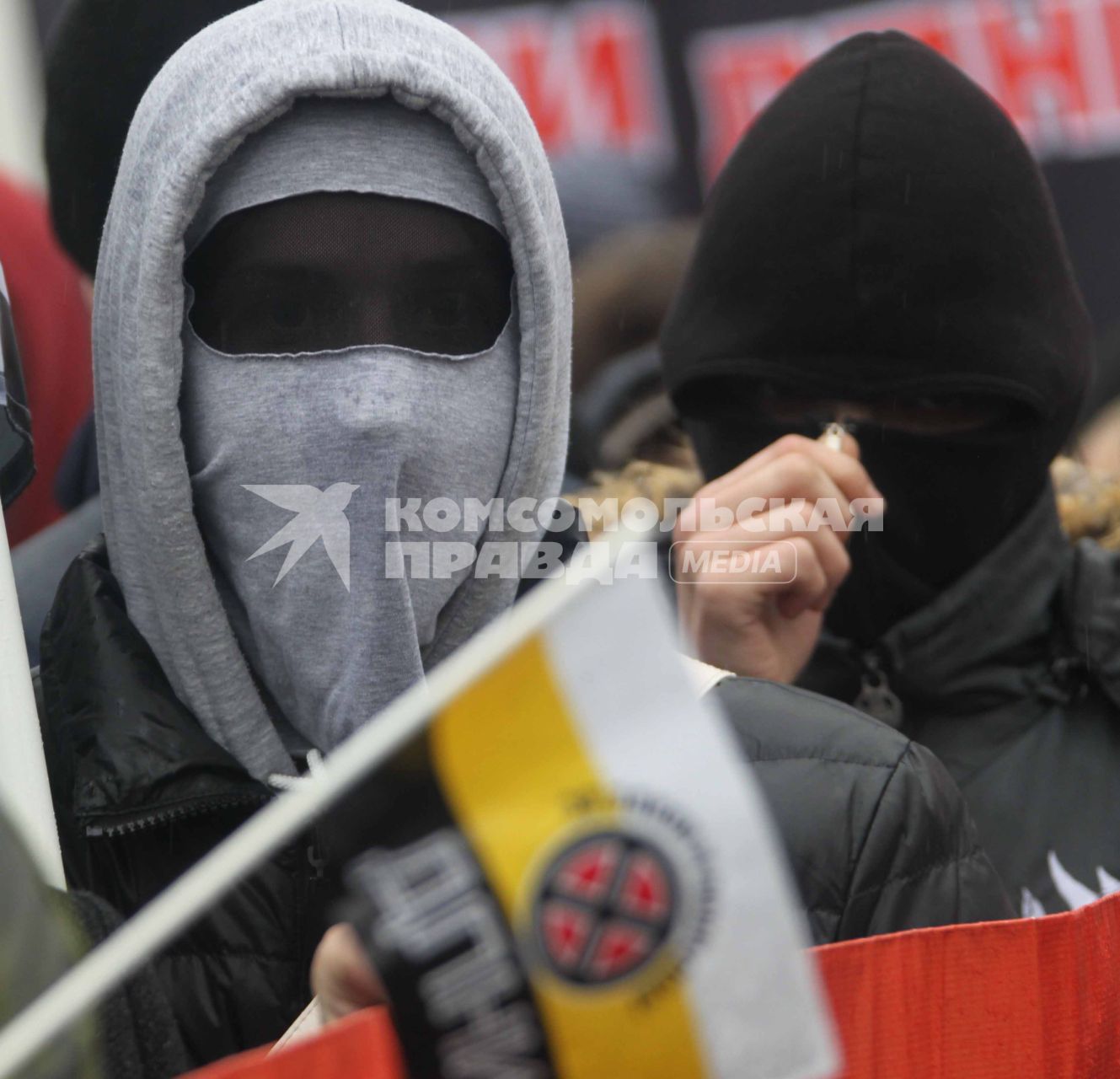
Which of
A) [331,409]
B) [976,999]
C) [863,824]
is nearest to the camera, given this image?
[976,999]

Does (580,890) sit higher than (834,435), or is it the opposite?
(834,435)

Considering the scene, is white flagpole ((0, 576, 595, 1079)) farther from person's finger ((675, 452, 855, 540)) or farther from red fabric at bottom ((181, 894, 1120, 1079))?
person's finger ((675, 452, 855, 540))

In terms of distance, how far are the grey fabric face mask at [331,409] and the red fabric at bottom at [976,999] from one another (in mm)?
617

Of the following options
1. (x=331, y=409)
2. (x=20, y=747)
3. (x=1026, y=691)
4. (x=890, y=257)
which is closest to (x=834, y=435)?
(x=890, y=257)

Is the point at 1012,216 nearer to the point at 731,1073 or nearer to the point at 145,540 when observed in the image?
the point at 145,540

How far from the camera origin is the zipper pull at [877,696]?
2152mm

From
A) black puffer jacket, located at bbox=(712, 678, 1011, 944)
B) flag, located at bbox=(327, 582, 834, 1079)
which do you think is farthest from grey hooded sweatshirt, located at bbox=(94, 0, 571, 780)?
flag, located at bbox=(327, 582, 834, 1079)

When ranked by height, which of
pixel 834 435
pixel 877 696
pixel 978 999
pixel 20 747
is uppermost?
pixel 834 435

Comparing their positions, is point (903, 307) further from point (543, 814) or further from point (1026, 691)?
point (543, 814)

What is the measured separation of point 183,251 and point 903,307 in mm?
1015

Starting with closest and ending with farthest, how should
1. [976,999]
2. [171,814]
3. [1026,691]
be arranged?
[976,999]
[171,814]
[1026,691]

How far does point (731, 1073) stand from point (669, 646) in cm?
25

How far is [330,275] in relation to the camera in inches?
66.4

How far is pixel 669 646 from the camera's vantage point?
981 millimetres
